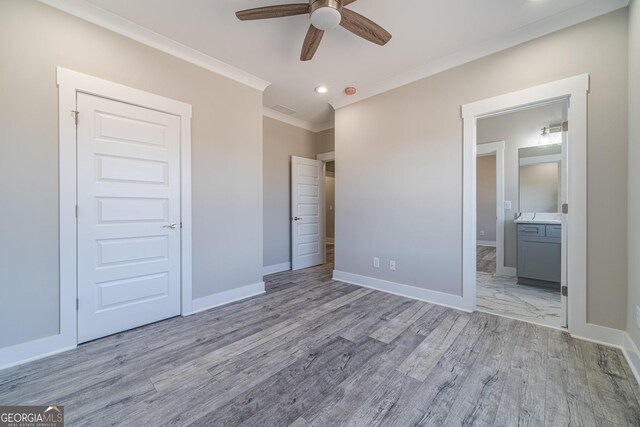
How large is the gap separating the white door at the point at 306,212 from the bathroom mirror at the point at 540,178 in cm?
346

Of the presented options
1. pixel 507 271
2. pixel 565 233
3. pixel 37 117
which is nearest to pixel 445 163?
pixel 565 233

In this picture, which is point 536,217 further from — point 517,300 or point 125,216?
point 125,216

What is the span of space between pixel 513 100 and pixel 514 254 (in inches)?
107

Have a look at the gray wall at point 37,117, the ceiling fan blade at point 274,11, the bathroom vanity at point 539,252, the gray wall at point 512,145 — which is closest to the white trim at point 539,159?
the gray wall at point 512,145

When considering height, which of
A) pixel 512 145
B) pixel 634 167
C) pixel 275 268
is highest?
pixel 512 145

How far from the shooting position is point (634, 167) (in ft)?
5.90

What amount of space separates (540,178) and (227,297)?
502 cm

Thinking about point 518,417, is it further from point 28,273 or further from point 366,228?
point 28,273

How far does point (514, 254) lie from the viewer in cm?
401

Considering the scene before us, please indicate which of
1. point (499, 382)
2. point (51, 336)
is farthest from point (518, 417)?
point (51, 336)

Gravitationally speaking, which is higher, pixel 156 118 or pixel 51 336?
pixel 156 118

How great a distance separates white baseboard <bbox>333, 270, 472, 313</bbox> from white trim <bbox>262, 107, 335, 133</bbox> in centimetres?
284

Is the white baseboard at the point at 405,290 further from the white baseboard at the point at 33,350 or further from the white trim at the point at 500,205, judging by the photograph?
the white baseboard at the point at 33,350

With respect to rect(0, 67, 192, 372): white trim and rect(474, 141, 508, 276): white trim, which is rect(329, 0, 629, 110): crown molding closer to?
rect(474, 141, 508, 276): white trim
